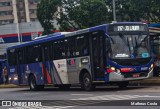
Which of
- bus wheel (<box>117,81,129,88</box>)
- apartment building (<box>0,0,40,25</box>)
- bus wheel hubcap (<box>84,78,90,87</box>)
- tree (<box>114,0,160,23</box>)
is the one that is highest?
apartment building (<box>0,0,40,25</box>)

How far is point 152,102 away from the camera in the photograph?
43.5ft

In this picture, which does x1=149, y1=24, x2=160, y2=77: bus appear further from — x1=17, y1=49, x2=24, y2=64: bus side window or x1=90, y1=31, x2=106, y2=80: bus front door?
x1=17, y1=49, x2=24, y2=64: bus side window

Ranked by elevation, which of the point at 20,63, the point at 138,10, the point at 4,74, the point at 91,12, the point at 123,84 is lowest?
the point at 123,84

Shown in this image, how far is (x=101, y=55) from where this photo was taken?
2030 centimetres

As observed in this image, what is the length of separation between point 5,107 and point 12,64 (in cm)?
1564

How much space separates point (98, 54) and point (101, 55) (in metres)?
0.25

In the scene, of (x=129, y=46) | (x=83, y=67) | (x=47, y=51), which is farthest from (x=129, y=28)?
(x=47, y=51)

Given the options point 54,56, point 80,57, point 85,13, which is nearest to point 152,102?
point 80,57

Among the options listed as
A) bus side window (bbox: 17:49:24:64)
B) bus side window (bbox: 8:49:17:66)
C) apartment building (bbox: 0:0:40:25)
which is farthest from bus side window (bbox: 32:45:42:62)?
apartment building (bbox: 0:0:40:25)

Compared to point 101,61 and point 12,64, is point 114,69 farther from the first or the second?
point 12,64

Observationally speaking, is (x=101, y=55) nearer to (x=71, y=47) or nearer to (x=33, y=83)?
(x=71, y=47)

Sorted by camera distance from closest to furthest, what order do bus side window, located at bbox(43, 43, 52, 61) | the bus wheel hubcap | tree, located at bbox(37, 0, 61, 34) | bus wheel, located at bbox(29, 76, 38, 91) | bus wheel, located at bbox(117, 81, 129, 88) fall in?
the bus wheel hubcap, bus wheel, located at bbox(117, 81, 129, 88), bus side window, located at bbox(43, 43, 52, 61), bus wheel, located at bbox(29, 76, 38, 91), tree, located at bbox(37, 0, 61, 34)

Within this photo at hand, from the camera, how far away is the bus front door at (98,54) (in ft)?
66.2

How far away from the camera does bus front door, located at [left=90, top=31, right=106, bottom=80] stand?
20.2 m
